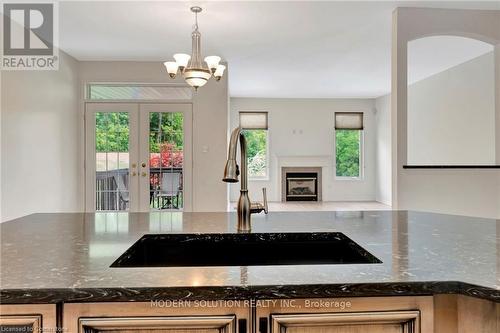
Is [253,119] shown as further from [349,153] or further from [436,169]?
[436,169]

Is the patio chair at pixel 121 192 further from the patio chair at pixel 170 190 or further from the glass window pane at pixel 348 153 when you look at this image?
the glass window pane at pixel 348 153

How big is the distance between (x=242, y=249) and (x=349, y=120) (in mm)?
9081

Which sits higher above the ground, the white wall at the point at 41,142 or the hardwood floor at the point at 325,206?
the white wall at the point at 41,142

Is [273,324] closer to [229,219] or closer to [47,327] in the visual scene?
[47,327]

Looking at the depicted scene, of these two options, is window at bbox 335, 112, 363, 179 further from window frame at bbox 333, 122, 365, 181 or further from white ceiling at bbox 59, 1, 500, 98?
white ceiling at bbox 59, 1, 500, 98

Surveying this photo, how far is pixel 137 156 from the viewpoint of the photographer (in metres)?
5.77

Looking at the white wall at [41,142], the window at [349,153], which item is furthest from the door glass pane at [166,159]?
the window at [349,153]

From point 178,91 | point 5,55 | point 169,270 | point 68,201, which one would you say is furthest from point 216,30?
point 169,270

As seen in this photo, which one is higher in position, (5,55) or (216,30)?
(216,30)

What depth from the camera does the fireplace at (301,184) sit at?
981 cm

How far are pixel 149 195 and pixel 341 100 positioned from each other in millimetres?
6131

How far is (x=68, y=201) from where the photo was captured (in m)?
5.44

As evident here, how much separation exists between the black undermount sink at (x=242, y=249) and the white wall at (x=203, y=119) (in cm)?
447

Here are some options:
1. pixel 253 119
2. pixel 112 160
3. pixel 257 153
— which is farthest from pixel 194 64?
pixel 257 153
